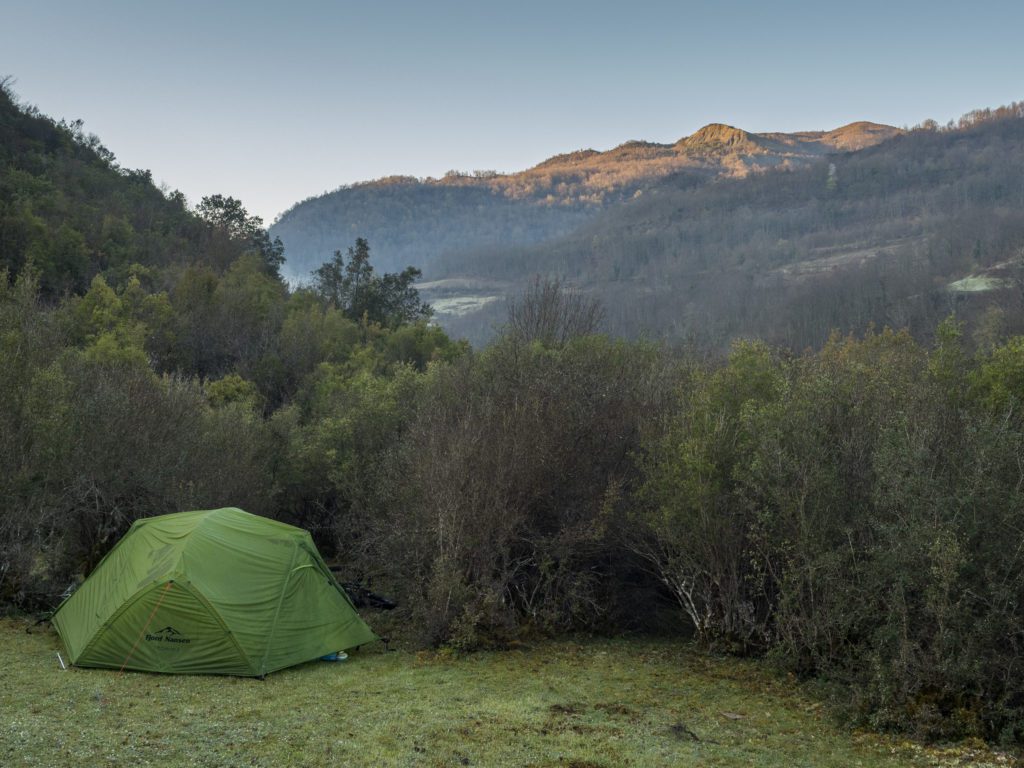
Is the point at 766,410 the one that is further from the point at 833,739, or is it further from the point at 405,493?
the point at 405,493

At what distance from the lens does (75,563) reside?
846 inches

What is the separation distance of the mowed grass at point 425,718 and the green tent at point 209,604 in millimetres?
396

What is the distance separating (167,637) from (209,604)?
0.91 m

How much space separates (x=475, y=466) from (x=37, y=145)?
2729 inches

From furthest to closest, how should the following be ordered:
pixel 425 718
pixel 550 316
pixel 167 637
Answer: pixel 550 316, pixel 167 637, pixel 425 718

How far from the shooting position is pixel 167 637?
46.9 ft

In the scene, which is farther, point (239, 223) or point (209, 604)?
point (239, 223)

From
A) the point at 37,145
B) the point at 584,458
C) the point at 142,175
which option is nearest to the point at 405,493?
the point at 584,458

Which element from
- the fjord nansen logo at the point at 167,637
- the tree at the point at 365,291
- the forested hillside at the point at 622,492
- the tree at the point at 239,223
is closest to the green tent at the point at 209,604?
the fjord nansen logo at the point at 167,637

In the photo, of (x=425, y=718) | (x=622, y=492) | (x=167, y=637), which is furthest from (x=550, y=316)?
(x=425, y=718)

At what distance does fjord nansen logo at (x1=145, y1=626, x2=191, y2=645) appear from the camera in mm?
14250

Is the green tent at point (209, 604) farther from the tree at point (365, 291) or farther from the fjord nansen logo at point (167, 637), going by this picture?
the tree at point (365, 291)

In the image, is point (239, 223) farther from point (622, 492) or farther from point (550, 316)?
point (622, 492)

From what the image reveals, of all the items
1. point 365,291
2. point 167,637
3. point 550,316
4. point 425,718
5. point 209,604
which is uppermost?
point 365,291
